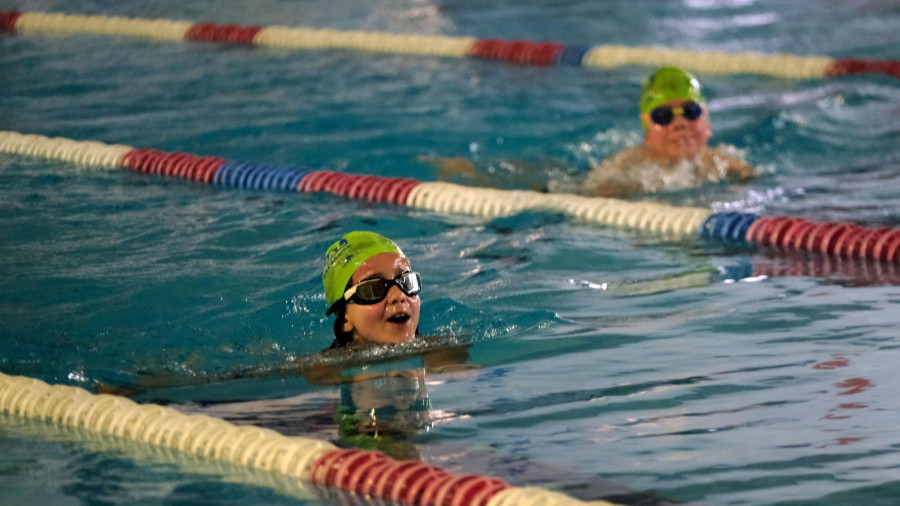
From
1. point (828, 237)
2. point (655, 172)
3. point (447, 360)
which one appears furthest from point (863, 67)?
point (447, 360)

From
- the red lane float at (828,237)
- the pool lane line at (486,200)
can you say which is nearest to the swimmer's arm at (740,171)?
the pool lane line at (486,200)

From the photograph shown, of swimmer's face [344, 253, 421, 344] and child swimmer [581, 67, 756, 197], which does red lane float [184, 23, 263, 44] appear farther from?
swimmer's face [344, 253, 421, 344]

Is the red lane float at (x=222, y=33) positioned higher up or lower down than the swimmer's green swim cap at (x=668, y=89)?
higher up

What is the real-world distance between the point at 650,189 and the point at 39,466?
4.01m

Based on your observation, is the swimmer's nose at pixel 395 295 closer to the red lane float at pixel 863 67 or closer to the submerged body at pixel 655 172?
the submerged body at pixel 655 172

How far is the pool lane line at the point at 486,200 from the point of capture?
206 inches

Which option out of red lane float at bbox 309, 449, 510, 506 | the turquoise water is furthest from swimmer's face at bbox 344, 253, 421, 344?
red lane float at bbox 309, 449, 510, 506

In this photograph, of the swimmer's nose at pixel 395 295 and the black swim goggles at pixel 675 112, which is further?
the black swim goggles at pixel 675 112

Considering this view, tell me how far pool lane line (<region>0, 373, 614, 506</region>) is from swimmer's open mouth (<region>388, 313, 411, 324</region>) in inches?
29.9

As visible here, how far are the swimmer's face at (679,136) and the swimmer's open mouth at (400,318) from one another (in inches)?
120

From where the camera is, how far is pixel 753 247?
5.36 m

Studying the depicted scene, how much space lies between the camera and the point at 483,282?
5.10 metres

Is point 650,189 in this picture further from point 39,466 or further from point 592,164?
point 39,466

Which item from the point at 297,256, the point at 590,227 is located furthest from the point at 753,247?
the point at 297,256
